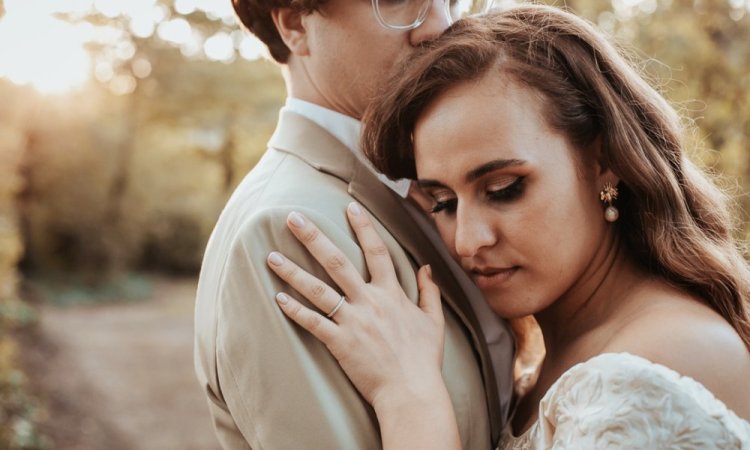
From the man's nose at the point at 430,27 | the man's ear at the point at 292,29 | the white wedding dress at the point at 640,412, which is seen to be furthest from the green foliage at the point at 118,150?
the white wedding dress at the point at 640,412

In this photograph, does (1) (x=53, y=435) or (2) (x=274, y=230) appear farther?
(1) (x=53, y=435)

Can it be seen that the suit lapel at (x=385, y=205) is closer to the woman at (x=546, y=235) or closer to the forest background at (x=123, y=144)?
the woman at (x=546, y=235)

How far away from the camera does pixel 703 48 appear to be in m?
7.13

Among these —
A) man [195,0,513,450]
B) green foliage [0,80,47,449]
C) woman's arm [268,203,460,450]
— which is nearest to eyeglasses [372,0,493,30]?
man [195,0,513,450]

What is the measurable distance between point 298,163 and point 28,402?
308 inches

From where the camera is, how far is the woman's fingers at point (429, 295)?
2.11 m

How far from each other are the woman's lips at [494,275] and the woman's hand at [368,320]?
24 centimetres

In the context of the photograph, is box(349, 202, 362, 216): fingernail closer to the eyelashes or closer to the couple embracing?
the couple embracing

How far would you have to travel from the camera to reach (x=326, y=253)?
1.93 metres

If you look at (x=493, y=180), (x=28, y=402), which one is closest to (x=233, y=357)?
(x=493, y=180)

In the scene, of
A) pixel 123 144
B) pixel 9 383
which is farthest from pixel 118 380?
pixel 123 144

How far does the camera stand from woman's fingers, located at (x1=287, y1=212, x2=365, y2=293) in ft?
6.25

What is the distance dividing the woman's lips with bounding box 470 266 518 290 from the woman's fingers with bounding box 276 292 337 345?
541 mm

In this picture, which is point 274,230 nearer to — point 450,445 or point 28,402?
point 450,445
